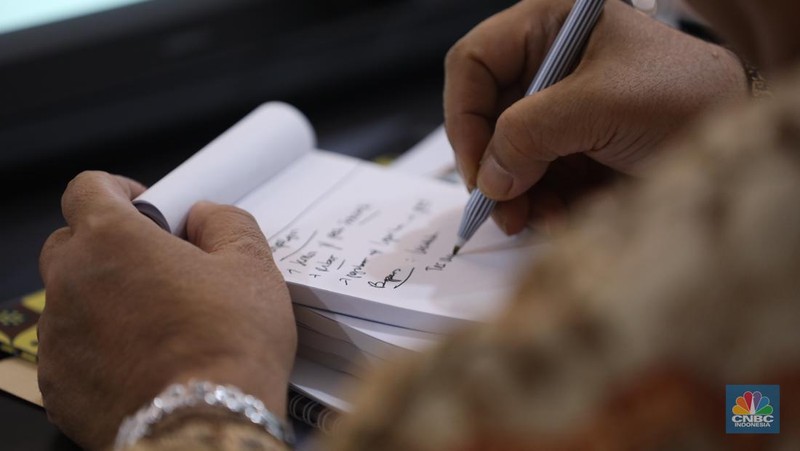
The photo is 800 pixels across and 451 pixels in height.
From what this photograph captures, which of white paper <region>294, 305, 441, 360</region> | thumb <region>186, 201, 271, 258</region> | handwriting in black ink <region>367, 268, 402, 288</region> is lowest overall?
white paper <region>294, 305, 441, 360</region>

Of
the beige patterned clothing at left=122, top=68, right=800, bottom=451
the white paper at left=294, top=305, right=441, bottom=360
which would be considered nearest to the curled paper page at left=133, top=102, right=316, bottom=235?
the white paper at left=294, top=305, right=441, bottom=360

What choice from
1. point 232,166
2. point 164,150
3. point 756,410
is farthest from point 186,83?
point 756,410

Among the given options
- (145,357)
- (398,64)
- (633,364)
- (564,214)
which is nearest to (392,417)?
(633,364)

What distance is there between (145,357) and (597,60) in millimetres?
343

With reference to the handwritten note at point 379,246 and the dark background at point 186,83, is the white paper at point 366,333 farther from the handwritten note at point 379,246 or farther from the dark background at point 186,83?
the dark background at point 186,83

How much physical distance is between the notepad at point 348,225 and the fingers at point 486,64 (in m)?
0.05

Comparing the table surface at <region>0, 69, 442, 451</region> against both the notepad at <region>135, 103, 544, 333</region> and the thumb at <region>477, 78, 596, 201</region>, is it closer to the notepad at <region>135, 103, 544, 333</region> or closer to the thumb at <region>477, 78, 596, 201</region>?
the notepad at <region>135, 103, 544, 333</region>

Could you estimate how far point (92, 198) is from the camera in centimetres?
49

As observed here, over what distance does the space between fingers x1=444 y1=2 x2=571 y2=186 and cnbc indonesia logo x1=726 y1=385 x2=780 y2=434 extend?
0.41m

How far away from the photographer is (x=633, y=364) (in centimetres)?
20

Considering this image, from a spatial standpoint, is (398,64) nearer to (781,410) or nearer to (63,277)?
(63,277)

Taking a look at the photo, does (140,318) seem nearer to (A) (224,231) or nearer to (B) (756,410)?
(A) (224,231)

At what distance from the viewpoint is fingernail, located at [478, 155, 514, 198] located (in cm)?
59

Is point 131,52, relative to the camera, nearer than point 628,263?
No
